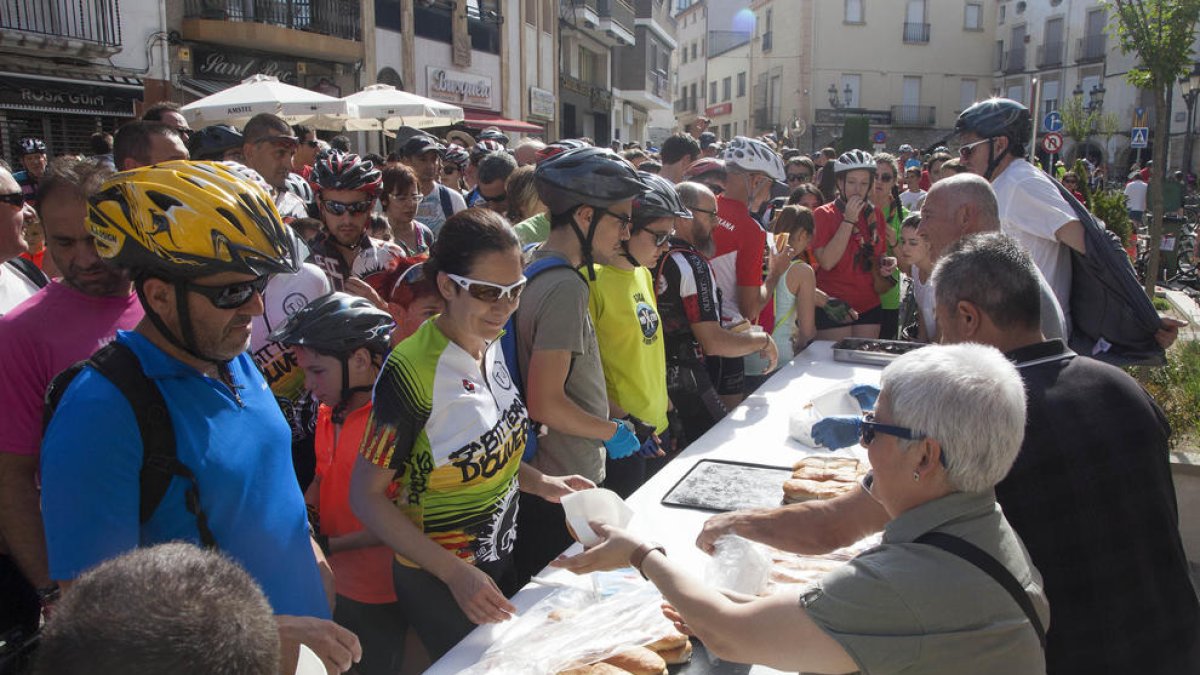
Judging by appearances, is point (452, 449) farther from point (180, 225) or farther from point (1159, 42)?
point (1159, 42)

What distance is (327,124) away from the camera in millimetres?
11859

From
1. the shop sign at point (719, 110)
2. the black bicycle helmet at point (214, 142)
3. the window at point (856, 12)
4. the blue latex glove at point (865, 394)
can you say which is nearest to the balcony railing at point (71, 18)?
the black bicycle helmet at point (214, 142)

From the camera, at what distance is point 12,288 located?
2828 millimetres

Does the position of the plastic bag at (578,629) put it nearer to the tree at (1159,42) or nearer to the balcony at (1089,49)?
the tree at (1159,42)

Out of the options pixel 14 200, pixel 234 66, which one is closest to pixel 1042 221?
pixel 14 200

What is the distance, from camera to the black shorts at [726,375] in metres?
4.55

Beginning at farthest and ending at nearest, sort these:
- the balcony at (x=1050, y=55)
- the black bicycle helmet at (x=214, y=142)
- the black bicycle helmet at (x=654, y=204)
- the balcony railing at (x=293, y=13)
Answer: the balcony at (x=1050, y=55), the balcony railing at (x=293, y=13), the black bicycle helmet at (x=214, y=142), the black bicycle helmet at (x=654, y=204)

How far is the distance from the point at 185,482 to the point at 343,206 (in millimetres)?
2448

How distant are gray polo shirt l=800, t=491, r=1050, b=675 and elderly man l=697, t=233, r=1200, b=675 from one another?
504 mm

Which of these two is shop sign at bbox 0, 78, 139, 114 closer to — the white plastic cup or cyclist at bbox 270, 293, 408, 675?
cyclist at bbox 270, 293, 408, 675

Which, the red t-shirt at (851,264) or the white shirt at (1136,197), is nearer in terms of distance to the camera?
the red t-shirt at (851,264)

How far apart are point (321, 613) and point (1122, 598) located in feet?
6.30

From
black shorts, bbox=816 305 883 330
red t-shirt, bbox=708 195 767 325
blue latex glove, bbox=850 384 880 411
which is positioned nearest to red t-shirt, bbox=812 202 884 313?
black shorts, bbox=816 305 883 330

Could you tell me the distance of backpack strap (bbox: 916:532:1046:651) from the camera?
1544 mm
